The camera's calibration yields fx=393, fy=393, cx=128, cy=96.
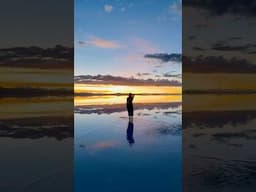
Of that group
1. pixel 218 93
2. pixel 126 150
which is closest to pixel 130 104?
pixel 126 150

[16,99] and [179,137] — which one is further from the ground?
[16,99]

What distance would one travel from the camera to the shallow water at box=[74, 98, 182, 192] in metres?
3.24

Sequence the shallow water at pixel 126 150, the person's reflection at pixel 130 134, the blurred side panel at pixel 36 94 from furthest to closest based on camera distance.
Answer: the person's reflection at pixel 130 134, the shallow water at pixel 126 150, the blurred side panel at pixel 36 94

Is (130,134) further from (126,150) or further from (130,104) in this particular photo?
(130,104)

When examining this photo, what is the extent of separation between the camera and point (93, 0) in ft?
10.9

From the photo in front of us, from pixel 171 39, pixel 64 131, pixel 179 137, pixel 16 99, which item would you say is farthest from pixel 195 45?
pixel 16 99

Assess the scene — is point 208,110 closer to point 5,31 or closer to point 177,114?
point 177,114

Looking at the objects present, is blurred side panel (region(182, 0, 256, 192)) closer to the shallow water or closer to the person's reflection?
the shallow water

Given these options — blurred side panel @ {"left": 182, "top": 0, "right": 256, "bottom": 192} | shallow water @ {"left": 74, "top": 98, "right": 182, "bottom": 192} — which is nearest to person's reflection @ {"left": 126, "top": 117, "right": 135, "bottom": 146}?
shallow water @ {"left": 74, "top": 98, "right": 182, "bottom": 192}

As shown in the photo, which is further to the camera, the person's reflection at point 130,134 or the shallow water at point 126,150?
the person's reflection at point 130,134

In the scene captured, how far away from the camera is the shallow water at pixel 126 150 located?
127 inches

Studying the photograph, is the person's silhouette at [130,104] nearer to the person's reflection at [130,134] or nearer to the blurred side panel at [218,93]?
the person's reflection at [130,134]

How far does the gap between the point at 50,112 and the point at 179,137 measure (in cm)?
111

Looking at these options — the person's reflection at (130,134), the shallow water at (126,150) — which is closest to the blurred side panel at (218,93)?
the shallow water at (126,150)
